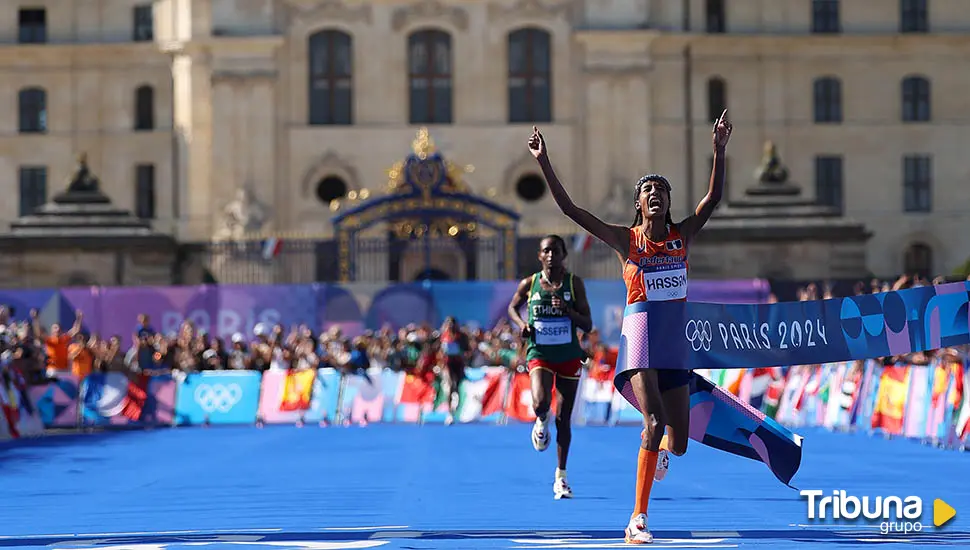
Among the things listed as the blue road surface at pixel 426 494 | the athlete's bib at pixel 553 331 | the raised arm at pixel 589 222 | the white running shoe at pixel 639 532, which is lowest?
the blue road surface at pixel 426 494

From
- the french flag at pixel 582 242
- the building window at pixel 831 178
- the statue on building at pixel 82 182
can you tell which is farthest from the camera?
the building window at pixel 831 178

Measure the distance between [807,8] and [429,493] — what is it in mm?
53669

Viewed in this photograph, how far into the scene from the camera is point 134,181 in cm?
6744

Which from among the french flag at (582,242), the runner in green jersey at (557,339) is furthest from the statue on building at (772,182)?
the runner in green jersey at (557,339)

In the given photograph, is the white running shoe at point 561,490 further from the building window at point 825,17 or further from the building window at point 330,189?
the building window at point 825,17

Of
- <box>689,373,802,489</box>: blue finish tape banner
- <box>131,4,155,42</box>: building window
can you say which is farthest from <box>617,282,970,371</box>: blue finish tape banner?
<box>131,4,155,42</box>: building window

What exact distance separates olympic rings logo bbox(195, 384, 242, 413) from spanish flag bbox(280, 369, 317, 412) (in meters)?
0.82

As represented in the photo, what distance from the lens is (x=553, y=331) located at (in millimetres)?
16062

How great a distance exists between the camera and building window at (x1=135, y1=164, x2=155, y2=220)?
6719cm

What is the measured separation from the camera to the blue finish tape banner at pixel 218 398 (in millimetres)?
33000

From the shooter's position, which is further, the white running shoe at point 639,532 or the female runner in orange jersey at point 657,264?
the female runner in orange jersey at point 657,264

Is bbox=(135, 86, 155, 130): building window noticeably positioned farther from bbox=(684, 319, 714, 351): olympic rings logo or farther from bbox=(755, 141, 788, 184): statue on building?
bbox=(684, 319, 714, 351): olympic rings logo

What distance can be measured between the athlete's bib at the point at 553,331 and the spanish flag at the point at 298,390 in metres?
17.6

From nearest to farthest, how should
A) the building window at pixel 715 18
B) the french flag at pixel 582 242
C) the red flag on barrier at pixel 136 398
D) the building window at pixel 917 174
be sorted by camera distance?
the red flag on barrier at pixel 136 398
the french flag at pixel 582 242
the building window at pixel 715 18
the building window at pixel 917 174
